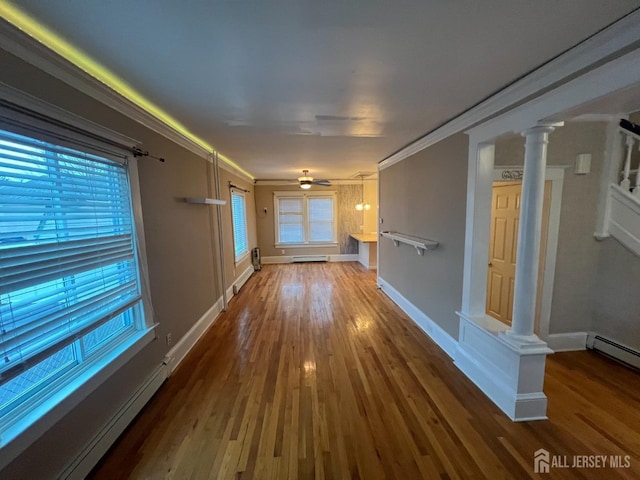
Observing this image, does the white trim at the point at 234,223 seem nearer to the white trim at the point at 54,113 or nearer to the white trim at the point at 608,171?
the white trim at the point at 54,113

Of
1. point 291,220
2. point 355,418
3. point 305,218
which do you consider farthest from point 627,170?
point 291,220

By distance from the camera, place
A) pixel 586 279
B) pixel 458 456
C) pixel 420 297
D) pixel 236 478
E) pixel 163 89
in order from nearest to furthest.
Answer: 1. pixel 236 478
2. pixel 458 456
3. pixel 163 89
4. pixel 586 279
5. pixel 420 297

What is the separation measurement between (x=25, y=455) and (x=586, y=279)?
460cm

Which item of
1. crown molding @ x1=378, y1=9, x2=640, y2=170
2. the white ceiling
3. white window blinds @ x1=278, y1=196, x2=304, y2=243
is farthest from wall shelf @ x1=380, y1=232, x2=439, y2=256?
white window blinds @ x1=278, y1=196, x2=304, y2=243

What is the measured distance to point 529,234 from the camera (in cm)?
194

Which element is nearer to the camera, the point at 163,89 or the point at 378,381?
the point at 163,89

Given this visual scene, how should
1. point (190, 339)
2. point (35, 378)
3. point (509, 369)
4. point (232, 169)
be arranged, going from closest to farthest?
point (35, 378), point (509, 369), point (190, 339), point (232, 169)

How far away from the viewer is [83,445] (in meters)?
1.57

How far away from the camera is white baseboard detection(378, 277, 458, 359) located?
2811mm

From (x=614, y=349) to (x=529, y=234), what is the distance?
6.52ft

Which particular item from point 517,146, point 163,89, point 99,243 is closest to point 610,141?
point 517,146

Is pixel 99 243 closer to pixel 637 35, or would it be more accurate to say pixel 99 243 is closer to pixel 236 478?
pixel 236 478

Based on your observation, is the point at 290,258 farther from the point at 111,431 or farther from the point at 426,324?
the point at 111,431

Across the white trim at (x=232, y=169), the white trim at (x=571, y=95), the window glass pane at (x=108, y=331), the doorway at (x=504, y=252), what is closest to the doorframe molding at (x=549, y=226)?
the doorway at (x=504, y=252)
